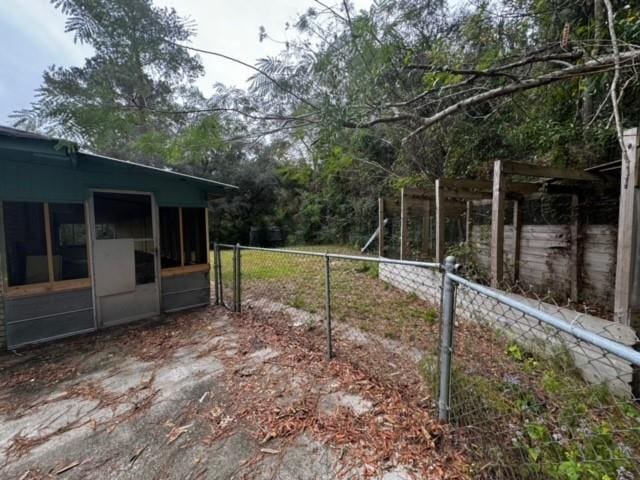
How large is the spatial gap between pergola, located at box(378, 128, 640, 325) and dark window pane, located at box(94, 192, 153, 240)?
465 cm

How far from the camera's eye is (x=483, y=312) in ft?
11.6

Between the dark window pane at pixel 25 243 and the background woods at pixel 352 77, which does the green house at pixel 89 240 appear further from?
the background woods at pixel 352 77

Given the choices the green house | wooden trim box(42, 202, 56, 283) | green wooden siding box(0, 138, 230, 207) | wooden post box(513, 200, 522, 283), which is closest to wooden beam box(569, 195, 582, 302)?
wooden post box(513, 200, 522, 283)

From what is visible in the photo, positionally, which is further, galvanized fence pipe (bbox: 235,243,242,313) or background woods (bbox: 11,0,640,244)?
galvanized fence pipe (bbox: 235,243,242,313)

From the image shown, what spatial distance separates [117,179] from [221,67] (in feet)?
7.76

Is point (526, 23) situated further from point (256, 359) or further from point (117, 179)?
point (117, 179)

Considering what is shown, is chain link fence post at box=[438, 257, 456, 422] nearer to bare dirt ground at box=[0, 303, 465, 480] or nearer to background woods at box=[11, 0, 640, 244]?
bare dirt ground at box=[0, 303, 465, 480]

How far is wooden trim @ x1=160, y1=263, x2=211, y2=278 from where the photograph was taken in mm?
4450

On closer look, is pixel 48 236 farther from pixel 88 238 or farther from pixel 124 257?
pixel 124 257

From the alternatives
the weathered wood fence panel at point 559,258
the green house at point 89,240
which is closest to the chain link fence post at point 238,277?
the green house at point 89,240

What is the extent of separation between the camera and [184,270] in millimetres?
4629

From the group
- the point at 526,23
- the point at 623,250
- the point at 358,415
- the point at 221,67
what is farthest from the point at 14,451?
the point at 526,23

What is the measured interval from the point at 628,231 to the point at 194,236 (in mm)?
5473

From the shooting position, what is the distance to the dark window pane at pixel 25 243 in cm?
328
